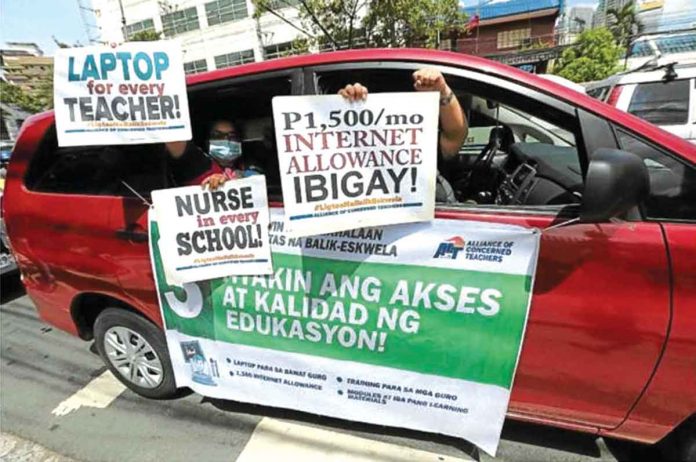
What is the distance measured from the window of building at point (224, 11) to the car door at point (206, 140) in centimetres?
2770

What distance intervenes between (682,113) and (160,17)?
32.0 m

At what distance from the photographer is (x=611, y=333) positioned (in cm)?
147

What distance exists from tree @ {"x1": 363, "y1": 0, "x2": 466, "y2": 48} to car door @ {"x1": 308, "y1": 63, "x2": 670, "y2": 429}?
41.9 feet

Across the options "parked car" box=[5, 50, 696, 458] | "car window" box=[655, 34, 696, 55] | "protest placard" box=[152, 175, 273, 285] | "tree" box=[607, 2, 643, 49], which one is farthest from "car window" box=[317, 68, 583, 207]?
"tree" box=[607, 2, 643, 49]

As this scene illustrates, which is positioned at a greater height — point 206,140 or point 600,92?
point 206,140

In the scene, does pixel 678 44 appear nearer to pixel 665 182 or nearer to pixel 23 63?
pixel 665 182

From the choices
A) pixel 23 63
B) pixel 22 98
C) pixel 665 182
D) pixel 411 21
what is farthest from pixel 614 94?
pixel 23 63

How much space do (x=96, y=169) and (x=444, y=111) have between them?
1744 millimetres

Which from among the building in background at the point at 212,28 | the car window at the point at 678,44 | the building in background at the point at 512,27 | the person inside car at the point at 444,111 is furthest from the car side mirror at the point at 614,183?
the building in background at the point at 512,27

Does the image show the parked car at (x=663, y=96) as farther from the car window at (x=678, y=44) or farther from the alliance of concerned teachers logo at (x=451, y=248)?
the car window at (x=678, y=44)

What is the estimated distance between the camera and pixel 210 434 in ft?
7.43

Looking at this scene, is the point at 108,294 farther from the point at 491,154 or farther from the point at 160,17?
the point at 160,17

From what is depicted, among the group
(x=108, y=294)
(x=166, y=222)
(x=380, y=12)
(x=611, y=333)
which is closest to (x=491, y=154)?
(x=611, y=333)

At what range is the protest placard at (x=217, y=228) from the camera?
68.9 inches
